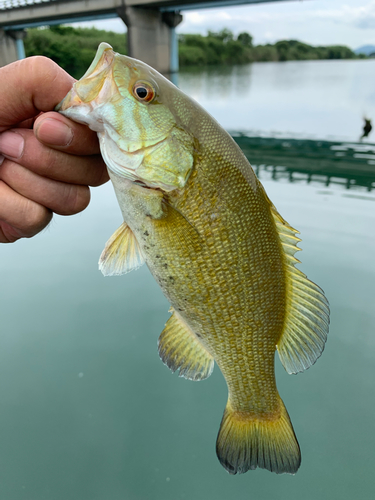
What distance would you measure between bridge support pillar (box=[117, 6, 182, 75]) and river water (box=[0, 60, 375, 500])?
19.8m

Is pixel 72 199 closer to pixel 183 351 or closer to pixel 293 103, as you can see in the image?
pixel 183 351

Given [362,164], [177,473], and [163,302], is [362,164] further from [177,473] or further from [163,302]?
[177,473]

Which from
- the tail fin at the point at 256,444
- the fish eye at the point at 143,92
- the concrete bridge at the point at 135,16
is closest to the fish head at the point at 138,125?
the fish eye at the point at 143,92

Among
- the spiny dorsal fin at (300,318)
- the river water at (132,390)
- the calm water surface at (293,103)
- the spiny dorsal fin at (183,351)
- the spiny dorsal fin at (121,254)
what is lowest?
the calm water surface at (293,103)

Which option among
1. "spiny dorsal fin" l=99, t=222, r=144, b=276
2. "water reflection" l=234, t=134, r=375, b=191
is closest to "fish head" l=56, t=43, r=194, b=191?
"spiny dorsal fin" l=99, t=222, r=144, b=276

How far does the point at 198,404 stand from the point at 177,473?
0.74 m

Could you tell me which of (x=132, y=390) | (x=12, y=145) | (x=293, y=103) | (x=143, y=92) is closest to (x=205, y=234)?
(x=143, y=92)

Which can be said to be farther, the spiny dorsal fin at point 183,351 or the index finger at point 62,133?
the spiny dorsal fin at point 183,351

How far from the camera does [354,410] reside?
383 centimetres

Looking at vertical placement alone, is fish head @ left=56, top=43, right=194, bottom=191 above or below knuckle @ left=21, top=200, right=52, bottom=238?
above

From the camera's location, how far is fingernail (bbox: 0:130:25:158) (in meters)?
1.66

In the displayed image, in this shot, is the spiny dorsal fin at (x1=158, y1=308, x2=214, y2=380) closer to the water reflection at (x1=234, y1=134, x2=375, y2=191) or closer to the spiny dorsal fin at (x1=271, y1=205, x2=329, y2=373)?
the spiny dorsal fin at (x1=271, y1=205, x2=329, y2=373)

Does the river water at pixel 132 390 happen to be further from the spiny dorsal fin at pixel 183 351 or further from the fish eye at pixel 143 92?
the fish eye at pixel 143 92

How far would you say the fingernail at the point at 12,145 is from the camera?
1.66 m
